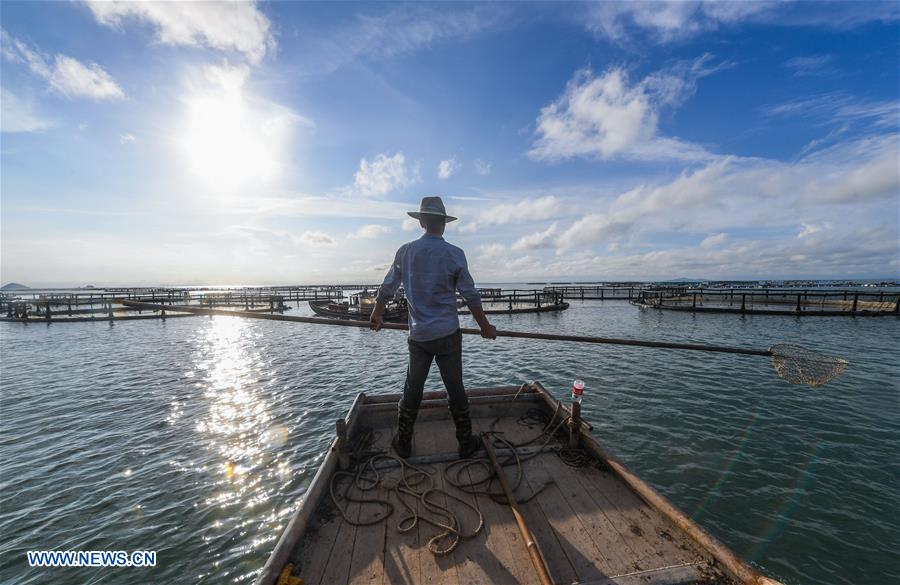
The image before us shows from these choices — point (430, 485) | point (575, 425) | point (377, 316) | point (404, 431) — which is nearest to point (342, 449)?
point (404, 431)

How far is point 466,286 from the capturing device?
12.3 ft

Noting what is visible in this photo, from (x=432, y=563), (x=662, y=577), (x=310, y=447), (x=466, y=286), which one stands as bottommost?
(x=310, y=447)

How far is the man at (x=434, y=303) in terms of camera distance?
3.73 m

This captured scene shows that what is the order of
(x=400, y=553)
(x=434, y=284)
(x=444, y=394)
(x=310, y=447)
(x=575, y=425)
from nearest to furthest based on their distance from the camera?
(x=400, y=553)
(x=434, y=284)
(x=575, y=425)
(x=444, y=394)
(x=310, y=447)

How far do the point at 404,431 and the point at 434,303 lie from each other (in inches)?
65.6

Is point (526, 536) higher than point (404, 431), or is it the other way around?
point (404, 431)

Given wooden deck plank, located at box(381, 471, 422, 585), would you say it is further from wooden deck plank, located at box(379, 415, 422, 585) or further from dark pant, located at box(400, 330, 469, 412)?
dark pant, located at box(400, 330, 469, 412)

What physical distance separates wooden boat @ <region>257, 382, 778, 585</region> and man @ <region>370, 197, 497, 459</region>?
685mm

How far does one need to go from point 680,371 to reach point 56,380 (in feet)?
79.2

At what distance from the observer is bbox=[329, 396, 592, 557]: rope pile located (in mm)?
3019

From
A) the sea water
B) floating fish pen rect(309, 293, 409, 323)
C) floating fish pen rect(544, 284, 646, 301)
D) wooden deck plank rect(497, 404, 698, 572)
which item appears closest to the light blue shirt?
wooden deck plank rect(497, 404, 698, 572)

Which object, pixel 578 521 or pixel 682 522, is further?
pixel 578 521

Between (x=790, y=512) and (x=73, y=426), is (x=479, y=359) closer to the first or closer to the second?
(x=790, y=512)

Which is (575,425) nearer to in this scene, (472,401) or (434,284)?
(472,401)
